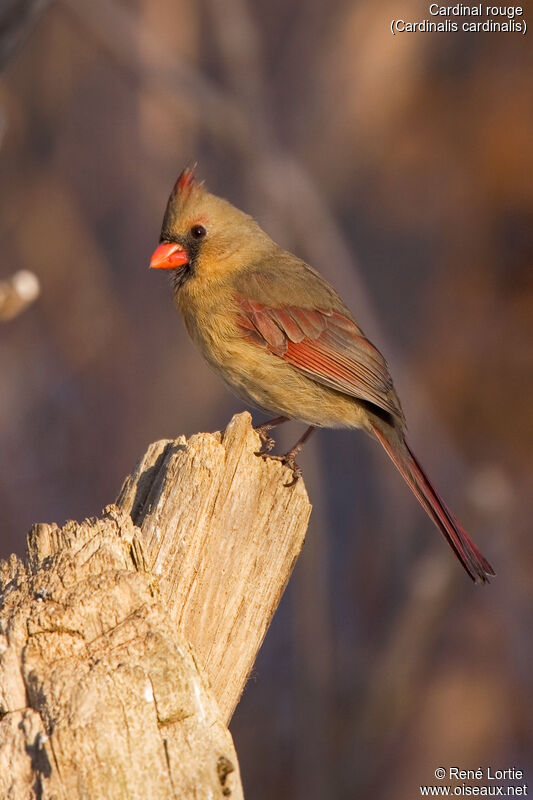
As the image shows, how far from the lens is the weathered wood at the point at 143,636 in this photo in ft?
5.98

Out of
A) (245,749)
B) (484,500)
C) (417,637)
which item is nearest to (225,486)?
(484,500)

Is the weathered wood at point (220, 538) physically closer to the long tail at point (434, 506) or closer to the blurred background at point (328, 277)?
the long tail at point (434, 506)

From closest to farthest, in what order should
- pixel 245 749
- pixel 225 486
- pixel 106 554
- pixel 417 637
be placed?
1. pixel 106 554
2. pixel 225 486
3. pixel 417 637
4. pixel 245 749

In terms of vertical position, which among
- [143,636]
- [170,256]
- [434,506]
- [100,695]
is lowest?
[100,695]

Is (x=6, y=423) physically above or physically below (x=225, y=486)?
above

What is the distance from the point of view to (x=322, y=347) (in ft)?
11.7

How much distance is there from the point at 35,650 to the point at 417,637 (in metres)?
3.61

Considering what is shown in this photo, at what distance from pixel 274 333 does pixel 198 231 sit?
0.46 metres

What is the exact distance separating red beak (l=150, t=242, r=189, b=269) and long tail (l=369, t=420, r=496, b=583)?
81 centimetres

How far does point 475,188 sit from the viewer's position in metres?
6.75

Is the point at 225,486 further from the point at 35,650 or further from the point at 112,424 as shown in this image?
the point at 112,424

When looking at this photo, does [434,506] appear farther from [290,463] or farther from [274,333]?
[274,333]

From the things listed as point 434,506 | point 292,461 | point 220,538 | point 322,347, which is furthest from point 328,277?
point 220,538

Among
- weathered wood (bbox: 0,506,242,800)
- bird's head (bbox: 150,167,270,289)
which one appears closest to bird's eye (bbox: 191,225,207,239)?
bird's head (bbox: 150,167,270,289)
